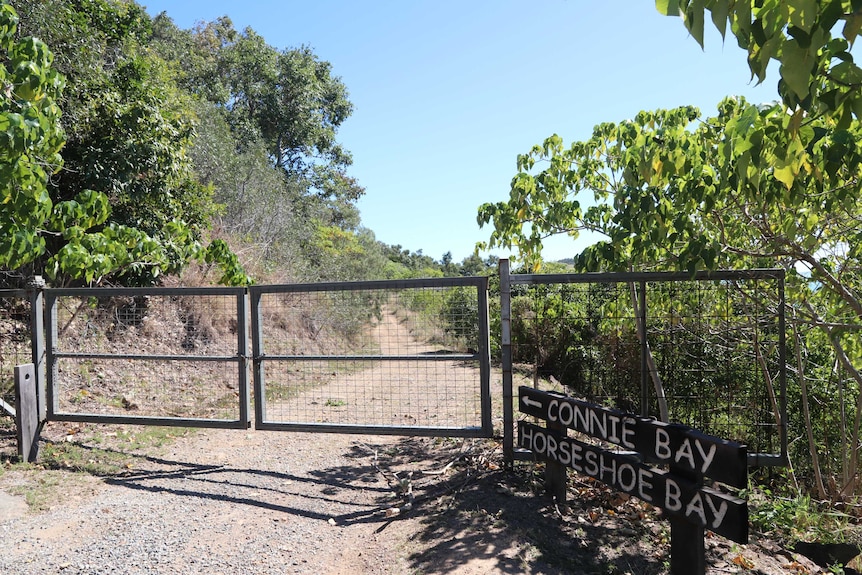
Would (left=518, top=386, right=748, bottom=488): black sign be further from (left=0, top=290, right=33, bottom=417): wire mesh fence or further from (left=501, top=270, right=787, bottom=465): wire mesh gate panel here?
(left=0, top=290, right=33, bottom=417): wire mesh fence

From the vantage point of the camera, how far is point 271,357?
5.62 metres

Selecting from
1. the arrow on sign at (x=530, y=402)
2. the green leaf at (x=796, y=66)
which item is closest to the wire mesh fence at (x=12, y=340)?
the arrow on sign at (x=530, y=402)

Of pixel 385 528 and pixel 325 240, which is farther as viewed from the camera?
pixel 325 240

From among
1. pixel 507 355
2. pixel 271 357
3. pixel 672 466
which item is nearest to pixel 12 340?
pixel 271 357

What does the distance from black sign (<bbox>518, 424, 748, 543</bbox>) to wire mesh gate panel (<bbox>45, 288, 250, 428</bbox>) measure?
2919 millimetres

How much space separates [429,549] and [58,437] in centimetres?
490

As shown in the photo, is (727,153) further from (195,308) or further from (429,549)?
(195,308)

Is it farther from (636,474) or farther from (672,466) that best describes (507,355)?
(672,466)

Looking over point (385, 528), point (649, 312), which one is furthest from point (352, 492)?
point (649, 312)

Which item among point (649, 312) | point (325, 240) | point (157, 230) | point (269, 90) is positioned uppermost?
point (269, 90)

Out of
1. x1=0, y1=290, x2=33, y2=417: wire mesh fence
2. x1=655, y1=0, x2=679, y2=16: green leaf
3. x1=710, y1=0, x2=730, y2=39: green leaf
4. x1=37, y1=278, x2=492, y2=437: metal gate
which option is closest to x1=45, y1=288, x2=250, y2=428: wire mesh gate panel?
x1=37, y1=278, x2=492, y2=437: metal gate

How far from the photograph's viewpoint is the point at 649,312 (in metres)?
6.18

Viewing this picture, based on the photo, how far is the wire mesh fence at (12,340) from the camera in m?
7.28

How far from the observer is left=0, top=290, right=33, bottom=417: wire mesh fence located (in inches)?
287
